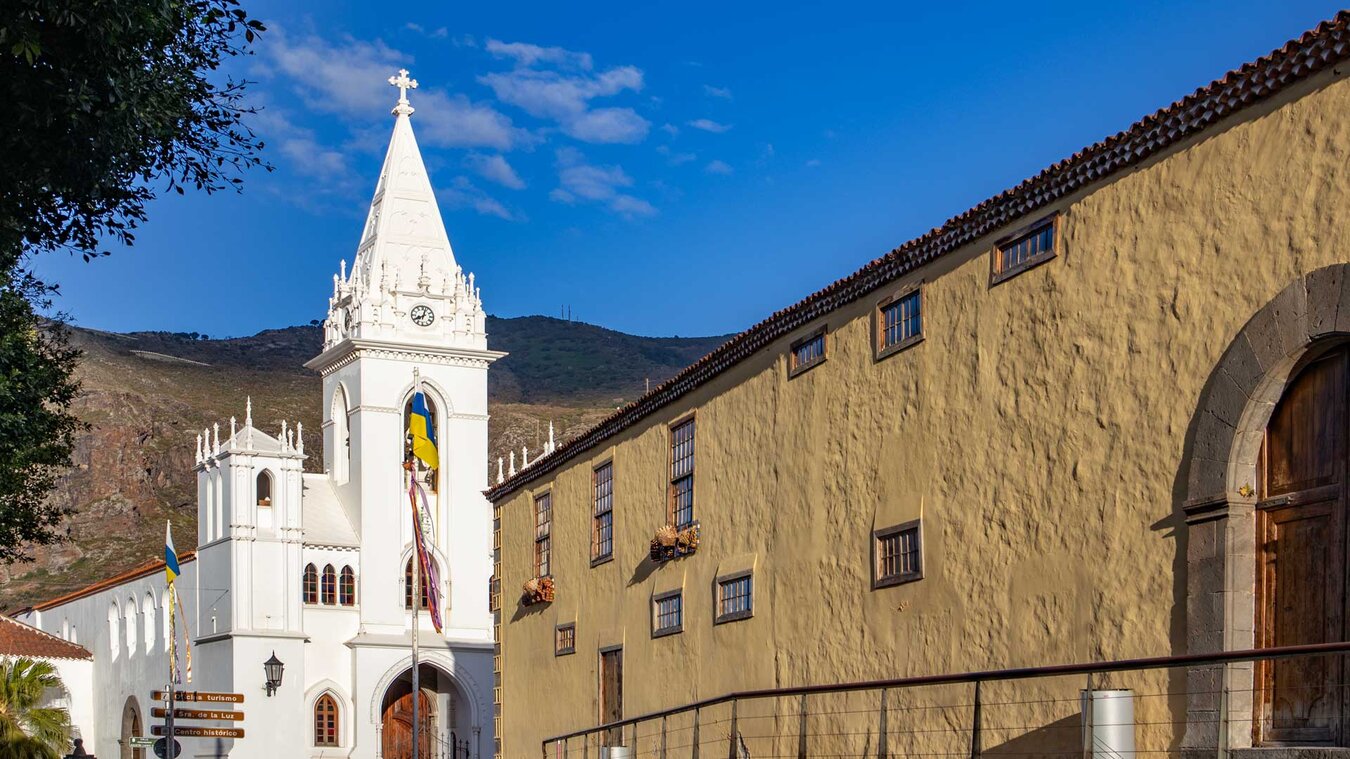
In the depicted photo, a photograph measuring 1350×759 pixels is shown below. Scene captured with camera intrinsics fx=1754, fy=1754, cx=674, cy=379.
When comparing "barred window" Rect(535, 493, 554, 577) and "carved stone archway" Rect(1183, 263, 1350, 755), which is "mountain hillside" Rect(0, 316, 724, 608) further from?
"carved stone archway" Rect(1183, 263, 1350, 755)

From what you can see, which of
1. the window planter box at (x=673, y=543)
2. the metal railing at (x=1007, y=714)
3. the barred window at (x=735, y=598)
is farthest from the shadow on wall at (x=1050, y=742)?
the window planter box at (x=673, y=543)

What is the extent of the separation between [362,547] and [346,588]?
1.42 meters

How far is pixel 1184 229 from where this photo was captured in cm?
1482

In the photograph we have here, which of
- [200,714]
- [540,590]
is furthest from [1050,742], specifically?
[200,714]

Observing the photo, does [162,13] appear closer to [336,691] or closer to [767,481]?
[767,481]

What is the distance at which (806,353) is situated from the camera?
2158 centimetres

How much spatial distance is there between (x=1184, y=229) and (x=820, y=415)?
6.94 m

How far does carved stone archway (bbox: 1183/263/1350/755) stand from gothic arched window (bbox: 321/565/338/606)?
148ft

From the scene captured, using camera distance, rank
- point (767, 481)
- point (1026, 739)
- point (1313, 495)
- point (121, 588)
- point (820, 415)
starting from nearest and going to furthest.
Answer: point (1313, 495) → point (1026, 739) → point (820, 415) → point (767, 481) → point (121, 588)

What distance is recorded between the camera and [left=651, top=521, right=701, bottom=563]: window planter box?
24.2m

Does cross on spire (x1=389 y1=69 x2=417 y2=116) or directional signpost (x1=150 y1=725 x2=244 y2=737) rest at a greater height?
cross on spire (x1=389 y1=69 x2=417 y2=116)

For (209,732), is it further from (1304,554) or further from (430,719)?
(430,719)

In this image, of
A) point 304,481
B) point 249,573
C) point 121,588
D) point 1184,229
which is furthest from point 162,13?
point 121,588

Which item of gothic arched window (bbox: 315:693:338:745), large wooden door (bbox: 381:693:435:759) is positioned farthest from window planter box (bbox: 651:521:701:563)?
large wooden door (bbox: 381:693:435:759)
